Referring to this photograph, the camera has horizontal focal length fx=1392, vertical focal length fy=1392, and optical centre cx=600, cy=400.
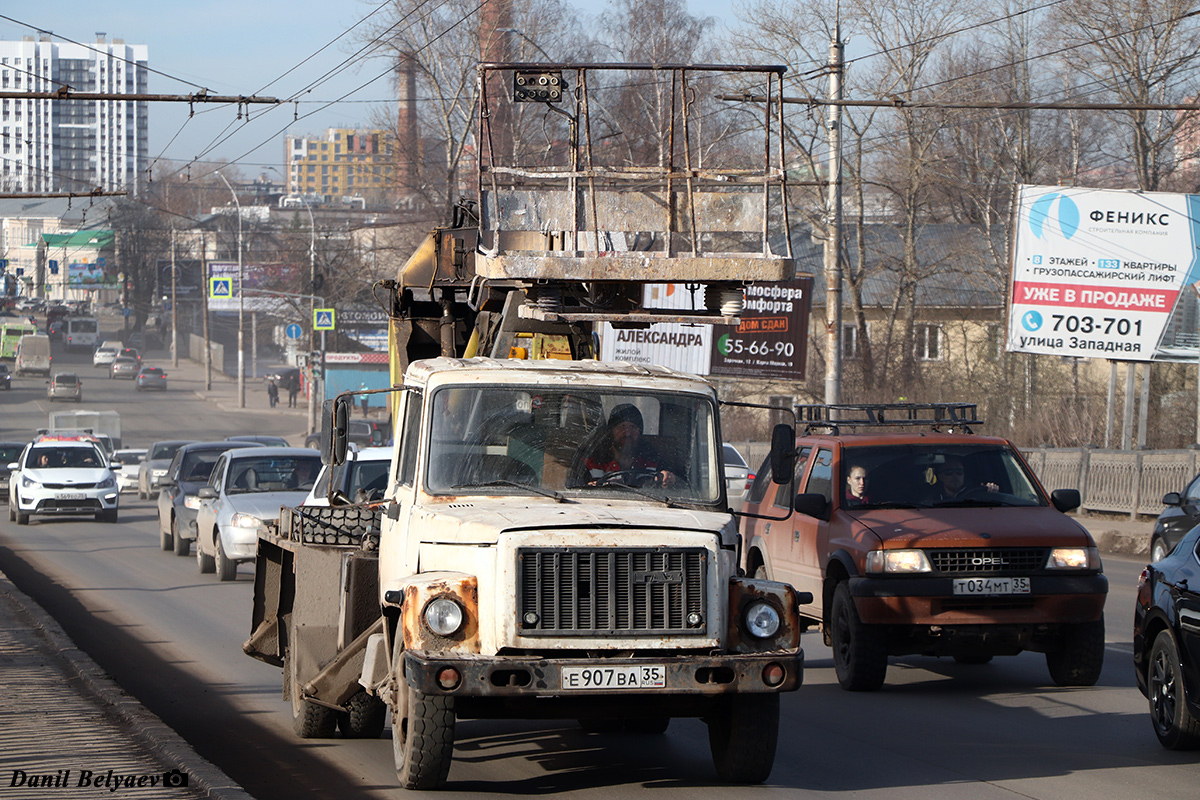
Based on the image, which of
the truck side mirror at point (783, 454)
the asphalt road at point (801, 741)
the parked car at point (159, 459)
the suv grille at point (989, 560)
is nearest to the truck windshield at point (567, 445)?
the truck side mirror at point (783, 454)

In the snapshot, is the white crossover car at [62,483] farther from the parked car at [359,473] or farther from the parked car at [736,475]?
the parked car at [359,473]

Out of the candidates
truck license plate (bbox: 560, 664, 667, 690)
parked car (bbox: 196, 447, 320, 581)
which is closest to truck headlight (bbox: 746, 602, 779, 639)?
truck license plate (bbox: 560, 664, 667, 690)

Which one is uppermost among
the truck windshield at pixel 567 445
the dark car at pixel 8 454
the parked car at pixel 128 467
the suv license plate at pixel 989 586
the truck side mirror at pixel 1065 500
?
the truck windshield at pixel 567 445

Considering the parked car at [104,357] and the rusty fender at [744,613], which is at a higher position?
the rusty fender at [744,613]

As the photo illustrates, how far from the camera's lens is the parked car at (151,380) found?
79.9 m

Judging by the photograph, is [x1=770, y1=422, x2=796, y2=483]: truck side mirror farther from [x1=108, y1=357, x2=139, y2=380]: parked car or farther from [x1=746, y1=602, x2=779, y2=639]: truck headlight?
[x1=108, y1=357, x2=139, y2=380]: parked car

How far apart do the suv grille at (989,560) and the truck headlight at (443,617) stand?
4109 millimetres

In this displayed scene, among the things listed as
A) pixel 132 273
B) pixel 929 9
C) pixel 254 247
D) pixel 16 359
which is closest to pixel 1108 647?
pixel 929 9

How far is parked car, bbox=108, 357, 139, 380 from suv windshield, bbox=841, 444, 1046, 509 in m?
82.0

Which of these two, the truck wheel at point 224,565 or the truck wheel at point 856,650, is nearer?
the truck wheel at point 856,650

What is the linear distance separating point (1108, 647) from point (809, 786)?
550 cm

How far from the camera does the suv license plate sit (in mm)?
8969

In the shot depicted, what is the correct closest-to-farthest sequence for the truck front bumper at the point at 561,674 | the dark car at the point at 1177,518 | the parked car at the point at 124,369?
the truck front bumper at the point at 561,674, the dark car at the point at 1177,518, the parked car at the point at 124,369

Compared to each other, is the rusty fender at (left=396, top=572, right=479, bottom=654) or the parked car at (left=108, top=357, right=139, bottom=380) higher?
the rusty fender at (left=396, top=572, right=479, bottom=654)
